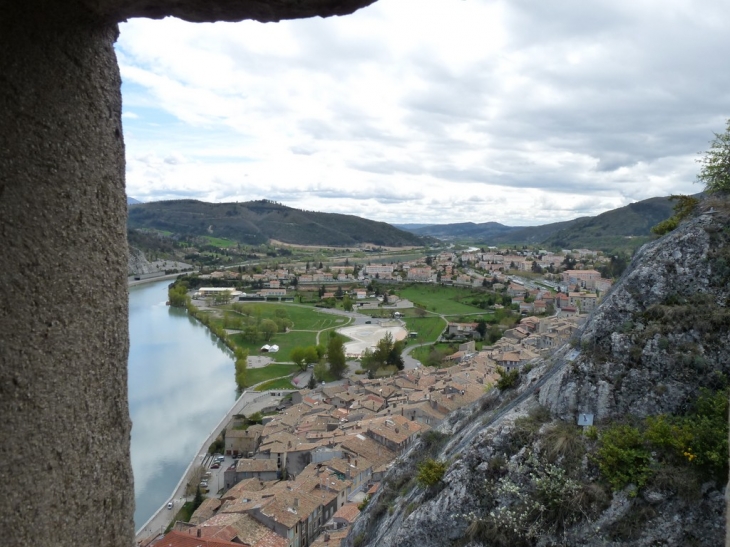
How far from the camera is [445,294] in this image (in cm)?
5075

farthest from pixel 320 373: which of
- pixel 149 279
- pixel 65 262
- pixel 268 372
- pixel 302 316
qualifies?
pixel 149 279

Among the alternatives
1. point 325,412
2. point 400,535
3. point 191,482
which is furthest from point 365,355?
point 400,535

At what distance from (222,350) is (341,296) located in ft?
67.1

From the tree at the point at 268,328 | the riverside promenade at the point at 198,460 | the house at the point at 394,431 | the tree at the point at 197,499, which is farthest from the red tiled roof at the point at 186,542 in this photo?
the tree at the point at 268,328

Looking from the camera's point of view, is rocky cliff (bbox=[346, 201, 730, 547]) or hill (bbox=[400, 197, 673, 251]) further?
hill (bbox=[400, 197, 673, 251])

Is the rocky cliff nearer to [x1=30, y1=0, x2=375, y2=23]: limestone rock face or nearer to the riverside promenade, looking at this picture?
[x1=30, y1=0, x2=375, y2=23]: limestone rock face

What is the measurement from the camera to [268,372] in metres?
26.3

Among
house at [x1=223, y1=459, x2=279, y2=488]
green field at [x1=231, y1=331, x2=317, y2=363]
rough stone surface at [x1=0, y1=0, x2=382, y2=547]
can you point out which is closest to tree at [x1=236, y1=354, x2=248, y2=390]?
green field at [x1=231, y1=331, x2=317, y2=363]

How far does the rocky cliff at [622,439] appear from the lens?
378 cm

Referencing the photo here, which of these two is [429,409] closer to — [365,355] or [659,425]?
[365,355]

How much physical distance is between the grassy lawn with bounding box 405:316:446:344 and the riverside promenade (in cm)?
1191

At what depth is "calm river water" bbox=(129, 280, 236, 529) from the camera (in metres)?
14.6

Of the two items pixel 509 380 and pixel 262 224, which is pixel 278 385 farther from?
pixel 262 224

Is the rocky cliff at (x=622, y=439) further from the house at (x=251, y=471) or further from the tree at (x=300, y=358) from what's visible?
the tree at (x=300, y=358)
